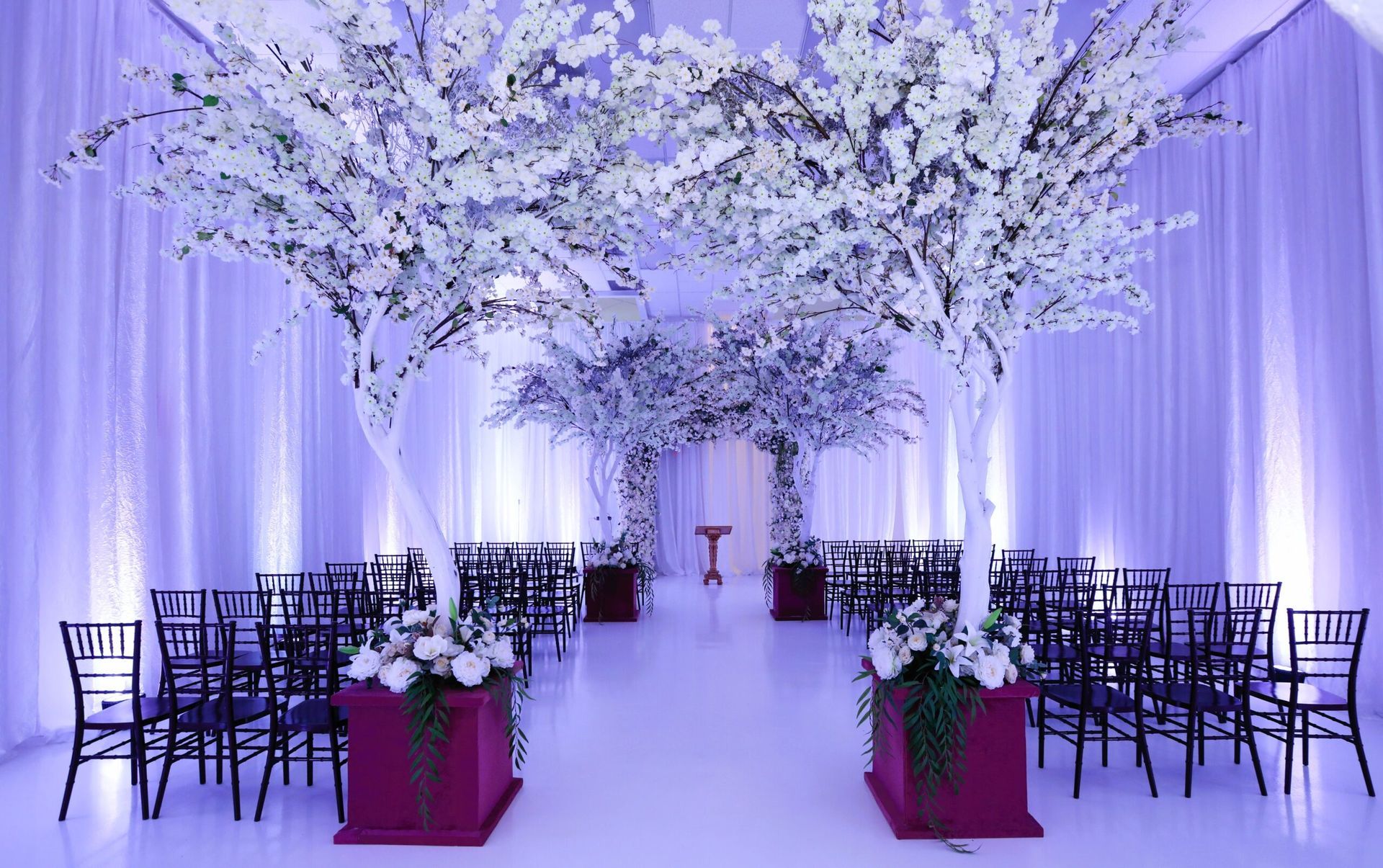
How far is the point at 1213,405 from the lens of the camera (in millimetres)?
7703

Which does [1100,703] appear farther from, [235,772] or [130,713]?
[130,713]

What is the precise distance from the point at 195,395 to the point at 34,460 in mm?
1912

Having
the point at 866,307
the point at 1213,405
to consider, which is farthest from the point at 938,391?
the point at 866,307

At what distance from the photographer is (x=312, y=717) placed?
13.2 ft

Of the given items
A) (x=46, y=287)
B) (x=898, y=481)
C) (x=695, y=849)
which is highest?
(x=46, y=287)

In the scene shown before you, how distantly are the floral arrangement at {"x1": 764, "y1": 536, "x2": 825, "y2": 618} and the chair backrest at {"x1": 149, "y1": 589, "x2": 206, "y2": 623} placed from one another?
19.1 ft

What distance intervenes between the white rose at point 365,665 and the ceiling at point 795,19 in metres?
2.75

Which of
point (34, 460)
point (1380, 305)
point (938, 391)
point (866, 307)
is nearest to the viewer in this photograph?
point (866, 307)

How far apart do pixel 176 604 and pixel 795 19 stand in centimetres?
585

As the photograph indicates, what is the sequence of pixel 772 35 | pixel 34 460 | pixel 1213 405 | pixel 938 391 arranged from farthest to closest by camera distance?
pixel 938 391 → pixel 1213 405 → pixel 772 35 → pixel 34 460

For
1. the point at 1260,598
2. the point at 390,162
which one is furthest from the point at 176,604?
the point at 1260,598

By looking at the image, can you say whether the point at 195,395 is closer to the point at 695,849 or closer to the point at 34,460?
the point at 34,460

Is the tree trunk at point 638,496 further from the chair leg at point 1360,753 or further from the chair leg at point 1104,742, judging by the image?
the chair leg at point 1360,753

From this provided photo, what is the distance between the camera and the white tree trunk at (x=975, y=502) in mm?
3963
